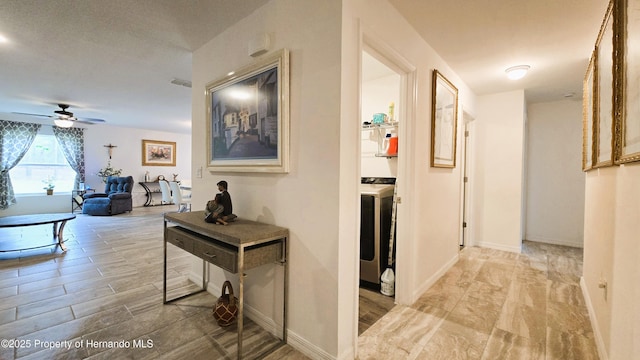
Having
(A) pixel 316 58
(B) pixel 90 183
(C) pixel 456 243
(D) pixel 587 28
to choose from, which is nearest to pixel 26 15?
(A) pixel 316 58

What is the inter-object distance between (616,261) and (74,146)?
9.60 meters

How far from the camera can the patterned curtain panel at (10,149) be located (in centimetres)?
595

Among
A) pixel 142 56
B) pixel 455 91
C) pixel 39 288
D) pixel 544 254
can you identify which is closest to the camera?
pixel 39 288

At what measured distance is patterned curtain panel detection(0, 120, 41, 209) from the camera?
5.95 m

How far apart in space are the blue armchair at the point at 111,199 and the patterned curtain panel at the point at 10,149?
134 cm

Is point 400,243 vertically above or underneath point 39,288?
above

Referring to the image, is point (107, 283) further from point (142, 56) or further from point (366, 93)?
point (366, 93)

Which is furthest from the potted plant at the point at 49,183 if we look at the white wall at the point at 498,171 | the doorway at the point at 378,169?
the white wall at the point at 498,171

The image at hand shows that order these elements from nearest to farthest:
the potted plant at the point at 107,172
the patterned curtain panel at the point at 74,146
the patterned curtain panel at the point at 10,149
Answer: the patterned curtain panel at the point at 10,149
the patterned curtain panel at the point at 74,146
the potted plant at the point at 107,172

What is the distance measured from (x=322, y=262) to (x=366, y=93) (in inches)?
94.1

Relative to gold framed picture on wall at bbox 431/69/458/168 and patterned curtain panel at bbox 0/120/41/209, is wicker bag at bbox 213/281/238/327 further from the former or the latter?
patterned curtain panel at bbox 0/120/41/209

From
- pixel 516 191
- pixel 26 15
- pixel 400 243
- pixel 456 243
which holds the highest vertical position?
pixel 26 15

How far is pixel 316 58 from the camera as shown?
1594 millimetres

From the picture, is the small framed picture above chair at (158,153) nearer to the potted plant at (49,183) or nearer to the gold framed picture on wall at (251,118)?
the potted plant at (49,183)
